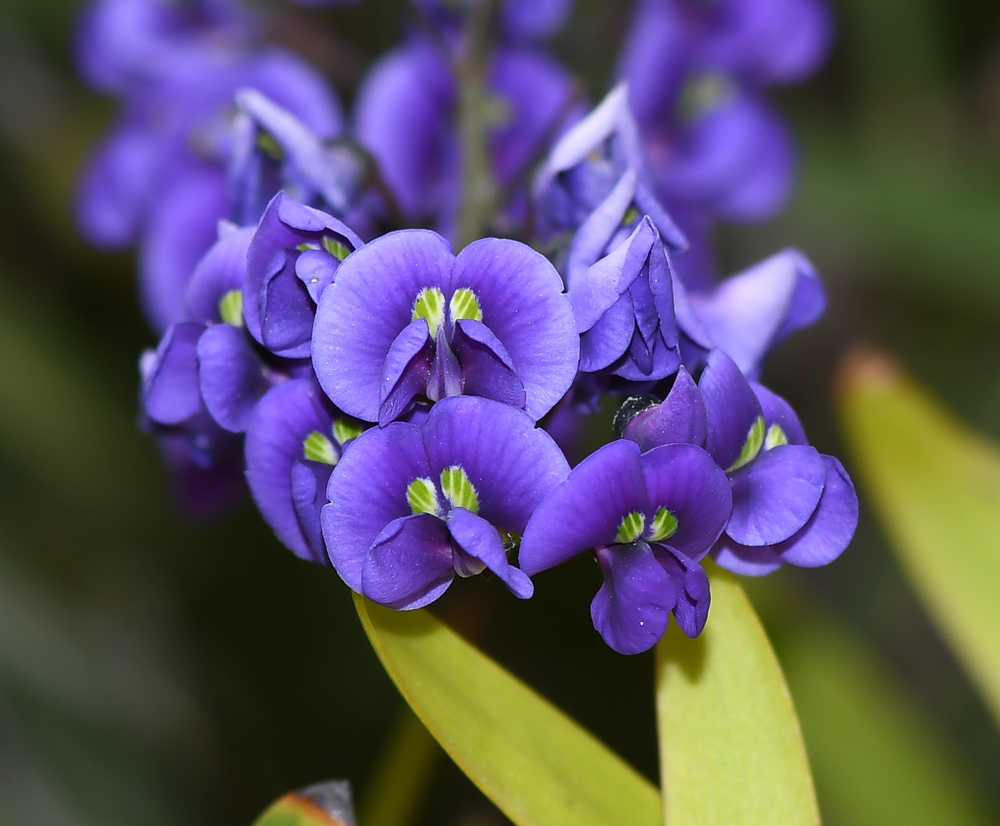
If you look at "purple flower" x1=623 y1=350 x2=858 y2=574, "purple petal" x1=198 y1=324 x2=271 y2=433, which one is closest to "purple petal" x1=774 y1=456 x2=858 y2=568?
"purple flower" x1=623 y1=350 x2=858 y2=574

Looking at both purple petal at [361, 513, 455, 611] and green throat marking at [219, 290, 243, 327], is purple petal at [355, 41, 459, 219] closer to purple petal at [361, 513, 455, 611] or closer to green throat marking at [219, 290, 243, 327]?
green throat marking at [219, 290, 243, 327]

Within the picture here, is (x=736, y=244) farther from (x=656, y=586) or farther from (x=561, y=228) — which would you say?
(x=656, y=586)

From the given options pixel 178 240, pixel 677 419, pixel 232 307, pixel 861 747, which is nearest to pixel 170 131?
pixel 178 240

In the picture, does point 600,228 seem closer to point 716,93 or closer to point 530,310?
point 530,310

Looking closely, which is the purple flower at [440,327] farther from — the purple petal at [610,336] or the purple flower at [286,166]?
the purple flower at [286,166]

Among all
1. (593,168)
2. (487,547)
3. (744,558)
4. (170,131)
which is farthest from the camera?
(170,131)

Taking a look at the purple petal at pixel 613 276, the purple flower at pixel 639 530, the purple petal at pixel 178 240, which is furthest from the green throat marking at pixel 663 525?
the purple petal at pixel 178 240

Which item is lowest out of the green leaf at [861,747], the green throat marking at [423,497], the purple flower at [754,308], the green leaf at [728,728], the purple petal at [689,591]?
the green leaf at [861,747]
